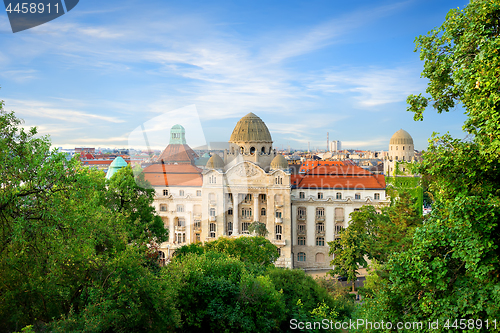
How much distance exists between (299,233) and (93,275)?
48.2 m

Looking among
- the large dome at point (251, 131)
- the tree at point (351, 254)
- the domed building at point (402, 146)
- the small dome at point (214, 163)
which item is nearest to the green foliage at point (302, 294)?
the tree at point (351, 254)

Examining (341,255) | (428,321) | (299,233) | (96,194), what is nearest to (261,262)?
(341,255)

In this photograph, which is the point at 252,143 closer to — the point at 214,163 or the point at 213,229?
the point at 214,163

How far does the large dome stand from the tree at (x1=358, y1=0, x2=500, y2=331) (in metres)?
52.8

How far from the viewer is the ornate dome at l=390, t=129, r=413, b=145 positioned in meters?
95.0

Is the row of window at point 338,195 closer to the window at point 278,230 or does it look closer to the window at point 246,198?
the window at point 278,230

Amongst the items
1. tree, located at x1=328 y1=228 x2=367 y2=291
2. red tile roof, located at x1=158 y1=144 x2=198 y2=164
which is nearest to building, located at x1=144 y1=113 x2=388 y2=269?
red tile roof, located at x1=158 y1=144 x2=198 y2=164

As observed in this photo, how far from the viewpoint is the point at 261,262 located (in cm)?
4106

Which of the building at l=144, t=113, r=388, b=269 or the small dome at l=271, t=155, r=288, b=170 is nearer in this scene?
the building at l=144, t=113, r=388, b=269

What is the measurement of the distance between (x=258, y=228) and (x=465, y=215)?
153ft

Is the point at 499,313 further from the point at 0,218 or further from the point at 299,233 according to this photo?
the point at 299,233

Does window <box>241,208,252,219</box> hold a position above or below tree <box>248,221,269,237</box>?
above

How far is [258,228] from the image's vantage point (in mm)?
57594

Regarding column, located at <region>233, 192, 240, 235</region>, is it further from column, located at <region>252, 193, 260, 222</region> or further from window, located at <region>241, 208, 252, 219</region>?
column, located at <region>252, 193, 260, 222</region>
